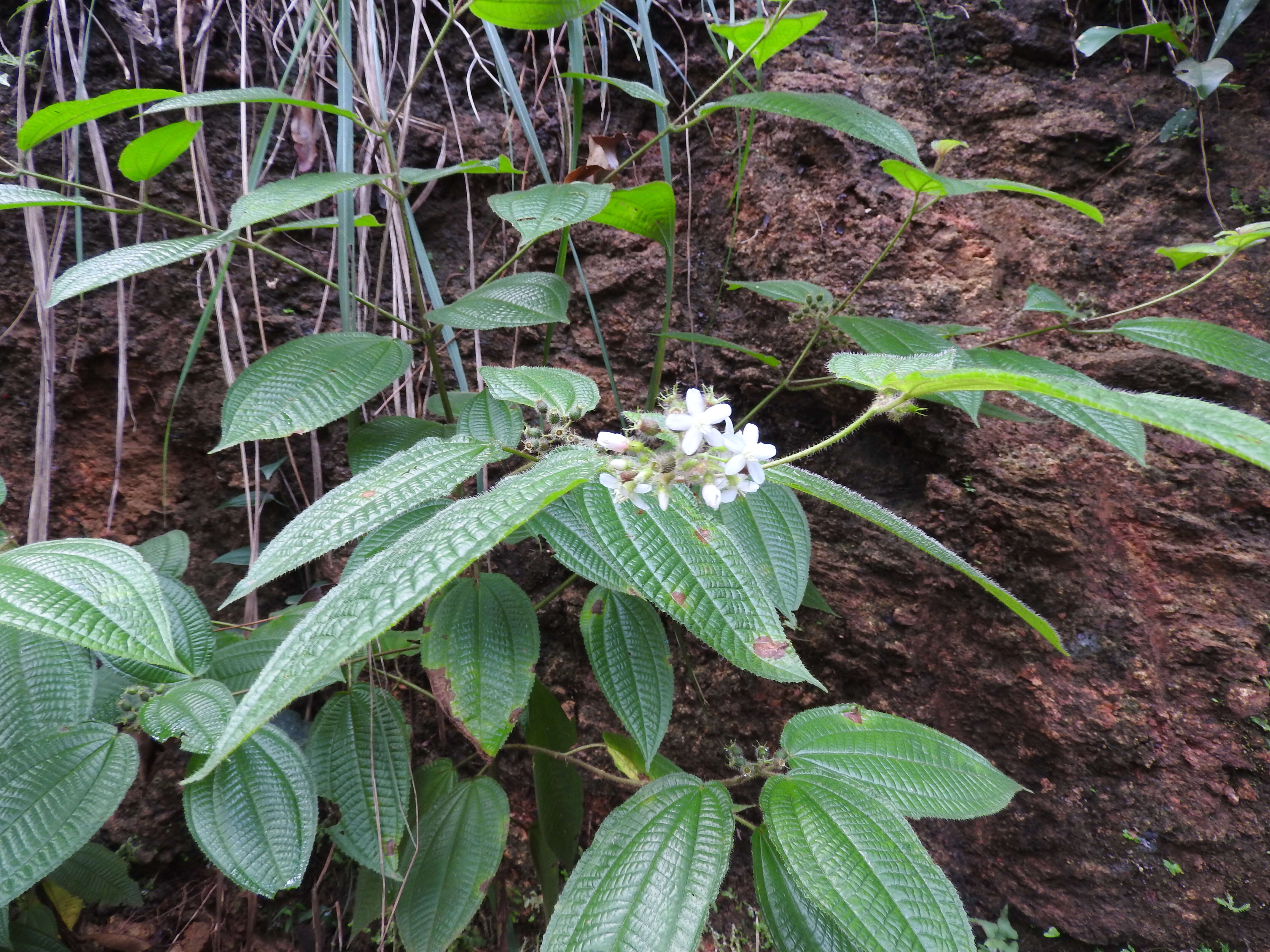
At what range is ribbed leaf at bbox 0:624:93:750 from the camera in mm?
845

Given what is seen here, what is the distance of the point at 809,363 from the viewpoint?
160cm

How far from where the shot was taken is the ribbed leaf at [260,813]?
0.84 m

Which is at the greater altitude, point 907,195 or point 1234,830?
point 907,195

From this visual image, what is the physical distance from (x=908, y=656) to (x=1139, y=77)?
63.5 inches

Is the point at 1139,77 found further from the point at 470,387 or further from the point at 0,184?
the point at 0,184

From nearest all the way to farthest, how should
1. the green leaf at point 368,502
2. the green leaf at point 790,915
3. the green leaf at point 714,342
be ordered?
1. the green leaf at point 368,502
2. the green leaf at point 790,915
3. the green leaf at point 714,342

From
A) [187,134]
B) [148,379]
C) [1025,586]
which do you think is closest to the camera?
[187,134]

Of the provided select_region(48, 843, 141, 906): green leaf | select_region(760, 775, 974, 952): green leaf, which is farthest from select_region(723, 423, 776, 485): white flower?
select_region(48, 843, 141, 906): green leaf

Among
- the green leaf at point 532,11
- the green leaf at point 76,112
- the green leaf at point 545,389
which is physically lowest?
the green leaf at point 545,389

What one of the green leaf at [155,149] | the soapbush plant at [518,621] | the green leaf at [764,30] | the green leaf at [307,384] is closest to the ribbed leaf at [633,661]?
the soapbush plant at [518,621]

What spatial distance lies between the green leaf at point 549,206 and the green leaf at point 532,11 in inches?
8.8

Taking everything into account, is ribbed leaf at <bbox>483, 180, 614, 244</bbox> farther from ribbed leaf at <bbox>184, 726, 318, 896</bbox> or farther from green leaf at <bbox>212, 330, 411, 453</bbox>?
ribbed leaf at <bbox>184, 726, 318, 896</bbox>

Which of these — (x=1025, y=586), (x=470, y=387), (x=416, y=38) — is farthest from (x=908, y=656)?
(x=416, y=38)

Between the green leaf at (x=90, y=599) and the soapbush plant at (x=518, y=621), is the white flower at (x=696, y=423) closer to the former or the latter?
the soapbush plant at (x=518, y=621)
